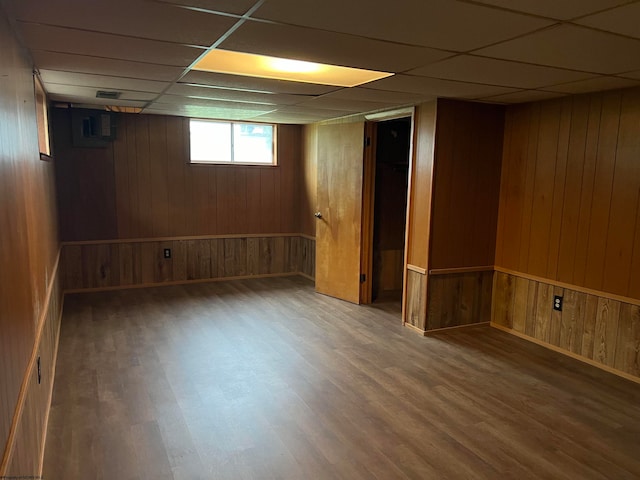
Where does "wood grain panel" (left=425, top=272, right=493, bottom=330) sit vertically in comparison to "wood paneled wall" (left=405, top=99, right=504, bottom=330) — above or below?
below

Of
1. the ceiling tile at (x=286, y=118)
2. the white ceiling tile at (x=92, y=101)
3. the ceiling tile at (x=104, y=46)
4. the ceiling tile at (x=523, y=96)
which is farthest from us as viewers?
the ceiling tile at (x=286, y=118)

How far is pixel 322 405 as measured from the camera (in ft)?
9.38

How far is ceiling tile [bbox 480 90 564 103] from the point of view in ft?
11.3

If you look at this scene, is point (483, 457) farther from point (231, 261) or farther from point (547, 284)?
point (231, 261)

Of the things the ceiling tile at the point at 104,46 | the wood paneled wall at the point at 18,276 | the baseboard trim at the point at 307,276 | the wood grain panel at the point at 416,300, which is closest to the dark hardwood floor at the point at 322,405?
the wood grain panel at the point at 416,300

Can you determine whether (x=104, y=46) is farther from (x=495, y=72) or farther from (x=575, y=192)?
(x=575, y=192)

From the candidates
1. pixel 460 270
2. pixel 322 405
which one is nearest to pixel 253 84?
pixel 322 405

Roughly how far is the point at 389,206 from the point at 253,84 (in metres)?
2.55

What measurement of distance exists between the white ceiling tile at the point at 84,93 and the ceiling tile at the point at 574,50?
2.83 metres

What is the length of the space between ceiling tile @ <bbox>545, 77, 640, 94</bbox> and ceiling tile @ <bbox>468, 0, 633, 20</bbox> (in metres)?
1.38

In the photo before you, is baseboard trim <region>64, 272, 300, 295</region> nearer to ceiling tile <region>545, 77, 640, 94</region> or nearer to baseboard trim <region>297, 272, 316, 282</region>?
baseboard trim <region>297, 272, 316, 282</region>

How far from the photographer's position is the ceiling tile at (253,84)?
3.10 m

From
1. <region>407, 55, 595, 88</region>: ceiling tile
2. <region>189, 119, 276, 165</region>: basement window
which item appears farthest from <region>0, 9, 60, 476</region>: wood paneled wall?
<region>189, 119, 276, 165</region>: basement window

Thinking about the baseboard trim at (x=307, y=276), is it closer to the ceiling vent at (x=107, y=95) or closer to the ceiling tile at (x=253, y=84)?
the ceiling tile at (x=253, y=84)
